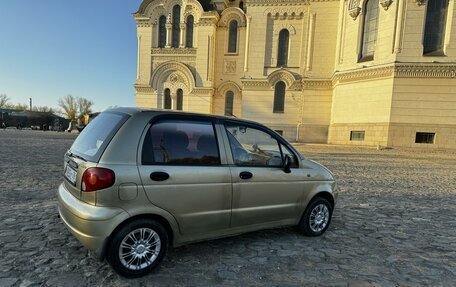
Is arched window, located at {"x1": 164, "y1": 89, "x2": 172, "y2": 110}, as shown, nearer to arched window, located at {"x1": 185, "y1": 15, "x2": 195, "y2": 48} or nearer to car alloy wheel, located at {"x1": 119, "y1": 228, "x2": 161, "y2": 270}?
arched window, located at {"x1": 185, "y1": 15, "x2": 195, "y2": 48}

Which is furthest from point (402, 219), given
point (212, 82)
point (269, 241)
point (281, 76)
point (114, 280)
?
point (212, 82)

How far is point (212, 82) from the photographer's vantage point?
Result: 30547 millimetres

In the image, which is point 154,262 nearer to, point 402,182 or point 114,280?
point 114,280

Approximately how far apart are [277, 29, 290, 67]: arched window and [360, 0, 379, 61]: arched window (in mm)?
7576

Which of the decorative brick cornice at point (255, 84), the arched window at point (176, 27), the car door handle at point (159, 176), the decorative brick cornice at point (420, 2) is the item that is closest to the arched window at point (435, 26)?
the decorative brick cornice at point (420, 2)

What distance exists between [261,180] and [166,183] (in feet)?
4.33

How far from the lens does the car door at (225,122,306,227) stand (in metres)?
3.53

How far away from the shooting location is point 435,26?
19938 millimetres

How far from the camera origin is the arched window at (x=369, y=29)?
21750 millimetres

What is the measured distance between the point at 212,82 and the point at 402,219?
27158mm

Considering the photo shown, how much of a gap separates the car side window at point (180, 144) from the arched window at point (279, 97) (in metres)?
25.9

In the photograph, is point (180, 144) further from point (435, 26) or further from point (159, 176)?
point (435, 26)

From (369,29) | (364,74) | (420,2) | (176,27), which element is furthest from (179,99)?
(420,2)

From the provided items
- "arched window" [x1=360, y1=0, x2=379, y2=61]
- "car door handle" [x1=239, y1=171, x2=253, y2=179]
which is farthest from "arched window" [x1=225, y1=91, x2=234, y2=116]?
"car door handle" [x1=239, y1=171, x2=253, y2=179]
